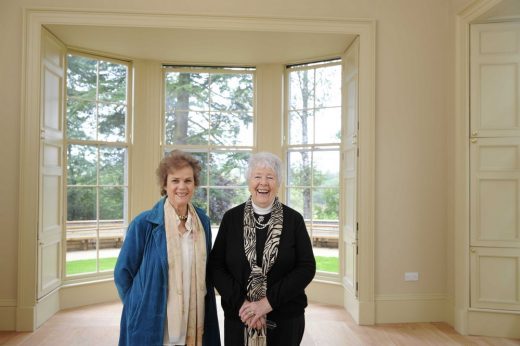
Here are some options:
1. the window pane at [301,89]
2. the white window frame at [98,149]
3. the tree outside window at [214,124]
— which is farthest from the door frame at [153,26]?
the tree outside window at [214,124]

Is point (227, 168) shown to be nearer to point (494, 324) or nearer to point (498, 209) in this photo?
point (498, 209)

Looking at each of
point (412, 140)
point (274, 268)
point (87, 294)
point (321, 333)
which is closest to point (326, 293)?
point (321, 333)

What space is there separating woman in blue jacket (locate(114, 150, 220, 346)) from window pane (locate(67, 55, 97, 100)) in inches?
138

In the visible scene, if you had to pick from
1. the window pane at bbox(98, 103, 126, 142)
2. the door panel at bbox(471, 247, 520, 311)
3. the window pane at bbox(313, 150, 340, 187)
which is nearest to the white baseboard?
the window pane at bbox(98, 103, 126, 142)

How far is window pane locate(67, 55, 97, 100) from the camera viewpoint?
534 centimetres

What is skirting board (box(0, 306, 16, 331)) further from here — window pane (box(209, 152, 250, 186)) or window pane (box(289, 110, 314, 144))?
window pane (box(289, 110, 314, 144))

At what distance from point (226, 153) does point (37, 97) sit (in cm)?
229

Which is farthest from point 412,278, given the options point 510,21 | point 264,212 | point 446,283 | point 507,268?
point 264,212

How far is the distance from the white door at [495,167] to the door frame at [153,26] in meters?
0.93

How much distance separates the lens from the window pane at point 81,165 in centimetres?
536

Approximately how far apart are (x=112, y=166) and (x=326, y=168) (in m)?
2.54

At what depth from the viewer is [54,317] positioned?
4824 millimetres

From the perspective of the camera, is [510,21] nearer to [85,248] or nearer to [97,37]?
[97,37]

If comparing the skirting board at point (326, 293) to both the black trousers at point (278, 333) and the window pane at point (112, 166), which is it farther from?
the black trousers at point (278, 333)
